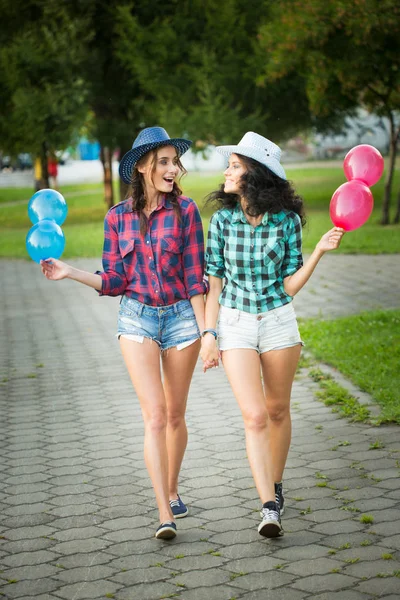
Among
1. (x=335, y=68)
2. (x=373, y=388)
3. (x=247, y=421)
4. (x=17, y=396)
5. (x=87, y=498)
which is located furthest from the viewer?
(x=335, y=68)

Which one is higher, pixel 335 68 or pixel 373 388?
pixel 335 68

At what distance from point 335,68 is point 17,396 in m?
16.8

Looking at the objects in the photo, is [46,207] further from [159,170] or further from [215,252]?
[215,252]

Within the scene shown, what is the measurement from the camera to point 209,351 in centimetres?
485

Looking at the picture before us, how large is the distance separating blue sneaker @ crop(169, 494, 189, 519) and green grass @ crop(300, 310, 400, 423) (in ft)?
7.23

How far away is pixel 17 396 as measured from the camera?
8539 millimetres

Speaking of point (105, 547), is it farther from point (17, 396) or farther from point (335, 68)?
point (335, 68)

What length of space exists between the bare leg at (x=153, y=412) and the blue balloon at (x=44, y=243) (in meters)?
0.58

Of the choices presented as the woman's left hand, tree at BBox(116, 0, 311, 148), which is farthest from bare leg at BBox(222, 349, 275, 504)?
tree at BBox(116, 0, 311, 148)

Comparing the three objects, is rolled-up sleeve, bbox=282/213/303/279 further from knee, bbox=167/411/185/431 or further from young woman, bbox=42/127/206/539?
knee, bbox=167/411/185/431

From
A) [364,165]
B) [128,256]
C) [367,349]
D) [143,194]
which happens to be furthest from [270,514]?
[367,349]

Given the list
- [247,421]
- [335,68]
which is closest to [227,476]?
[247,421]

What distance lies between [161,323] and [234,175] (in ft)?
2.71

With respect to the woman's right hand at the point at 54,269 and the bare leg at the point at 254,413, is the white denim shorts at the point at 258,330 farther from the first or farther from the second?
the woman's right hand at the point at 54,269
